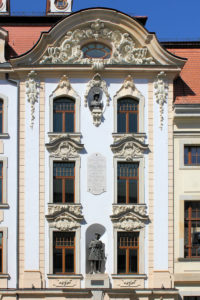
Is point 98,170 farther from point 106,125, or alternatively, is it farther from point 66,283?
point 66,283

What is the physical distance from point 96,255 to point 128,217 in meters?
2.23

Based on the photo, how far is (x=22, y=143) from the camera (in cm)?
2956

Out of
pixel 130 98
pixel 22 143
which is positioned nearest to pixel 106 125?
pixel 130 98

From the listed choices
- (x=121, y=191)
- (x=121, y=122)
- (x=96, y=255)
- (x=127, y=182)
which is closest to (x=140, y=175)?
(x=127, y=182)

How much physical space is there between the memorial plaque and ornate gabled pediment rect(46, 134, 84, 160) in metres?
0.74

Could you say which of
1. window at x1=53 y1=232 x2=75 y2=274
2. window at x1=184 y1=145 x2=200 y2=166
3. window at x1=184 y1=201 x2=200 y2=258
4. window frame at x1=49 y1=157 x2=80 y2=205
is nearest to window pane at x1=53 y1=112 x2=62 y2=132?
window frame at x1=49 y1=157 x2=80 y2=205

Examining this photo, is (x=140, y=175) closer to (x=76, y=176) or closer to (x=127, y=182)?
(x=127, y=182)

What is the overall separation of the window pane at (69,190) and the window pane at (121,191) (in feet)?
6.83

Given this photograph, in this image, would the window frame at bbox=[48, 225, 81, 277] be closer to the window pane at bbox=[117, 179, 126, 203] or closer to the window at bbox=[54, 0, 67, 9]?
the window pane at bbox=[117, 179, 126, 203]

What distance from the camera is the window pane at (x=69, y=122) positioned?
2972 centimetres

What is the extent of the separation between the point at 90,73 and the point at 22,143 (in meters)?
4.48

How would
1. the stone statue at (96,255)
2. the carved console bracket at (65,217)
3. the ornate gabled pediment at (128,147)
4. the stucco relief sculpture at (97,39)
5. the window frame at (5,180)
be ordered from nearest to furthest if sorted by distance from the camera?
the stone statue at (96,255) → the carved console bracket at (65,217) → the window frame at (5,180) → the ornate gabled pediment at (128,147) → the stucco relief sculpture at (97,39)

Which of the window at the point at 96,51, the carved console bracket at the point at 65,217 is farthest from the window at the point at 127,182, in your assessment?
the window at the point at 96,51

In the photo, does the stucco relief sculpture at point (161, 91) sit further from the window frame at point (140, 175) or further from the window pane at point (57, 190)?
the window pane at point (57, 190)
